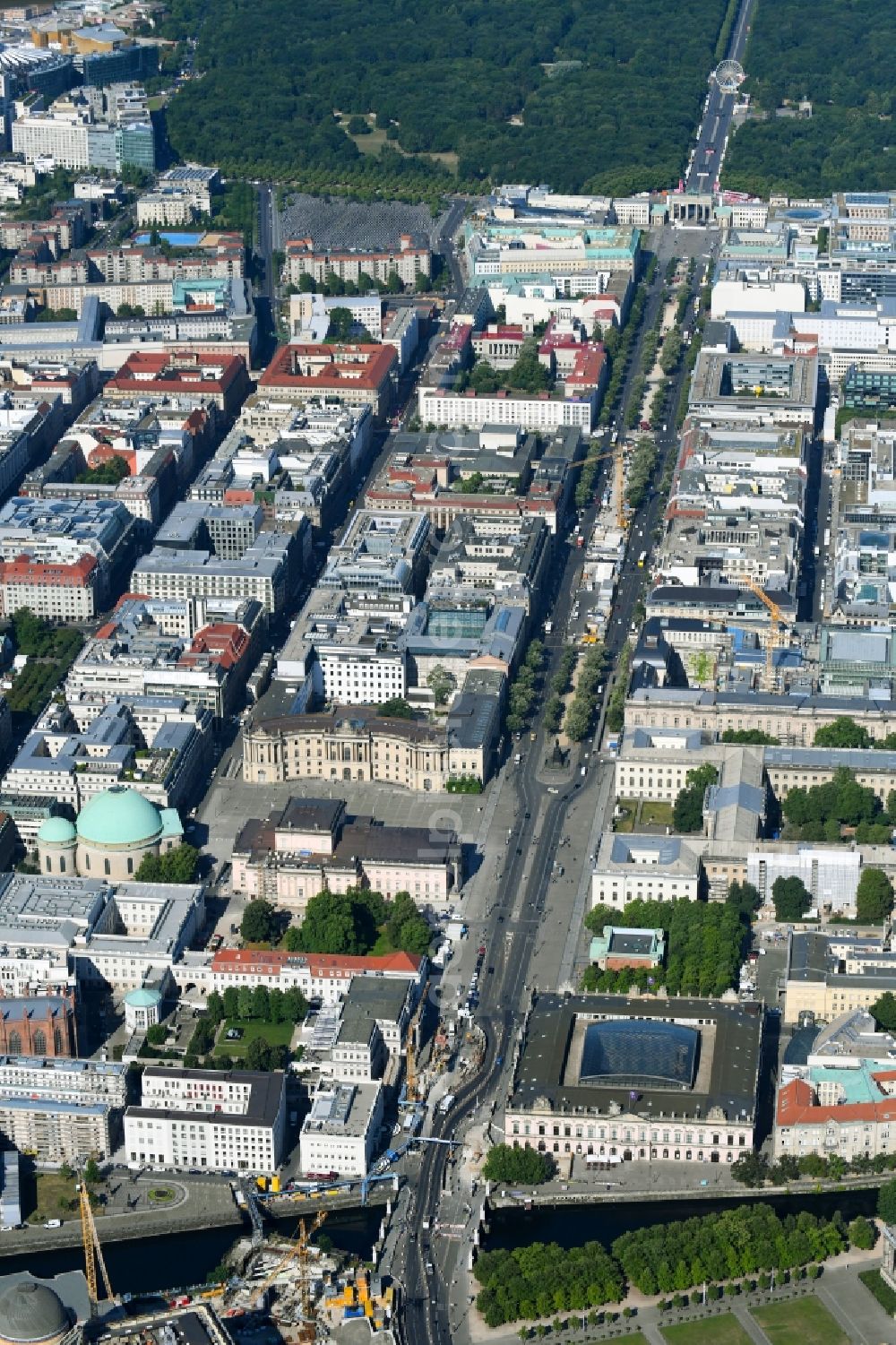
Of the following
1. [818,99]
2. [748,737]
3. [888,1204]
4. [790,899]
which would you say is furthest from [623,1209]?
[818,99]

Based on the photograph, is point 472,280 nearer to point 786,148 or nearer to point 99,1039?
point 786,148

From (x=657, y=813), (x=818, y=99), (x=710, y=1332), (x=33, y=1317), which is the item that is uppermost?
(x=33, y=1317)

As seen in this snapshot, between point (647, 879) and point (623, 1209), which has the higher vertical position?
point (647, 879)

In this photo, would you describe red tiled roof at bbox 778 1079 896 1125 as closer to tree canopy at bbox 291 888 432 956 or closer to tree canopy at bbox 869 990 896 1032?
tree canopy at bbox 869 990 896 1032

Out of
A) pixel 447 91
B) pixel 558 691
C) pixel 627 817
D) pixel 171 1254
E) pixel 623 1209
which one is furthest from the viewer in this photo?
pixel 447 91

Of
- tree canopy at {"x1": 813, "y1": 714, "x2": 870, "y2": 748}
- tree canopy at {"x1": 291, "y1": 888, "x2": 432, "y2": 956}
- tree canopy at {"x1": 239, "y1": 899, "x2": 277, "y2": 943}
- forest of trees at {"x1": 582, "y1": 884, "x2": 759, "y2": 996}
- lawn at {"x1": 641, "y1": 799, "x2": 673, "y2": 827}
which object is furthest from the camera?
tree canopy at {"x1": 813, "y1": 714, "x2": 870, "y2": 748}

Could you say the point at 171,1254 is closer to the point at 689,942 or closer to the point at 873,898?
the point at 689,942

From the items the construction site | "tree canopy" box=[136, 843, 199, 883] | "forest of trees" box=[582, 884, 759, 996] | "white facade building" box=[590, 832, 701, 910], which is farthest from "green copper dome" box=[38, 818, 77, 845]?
the construction site
